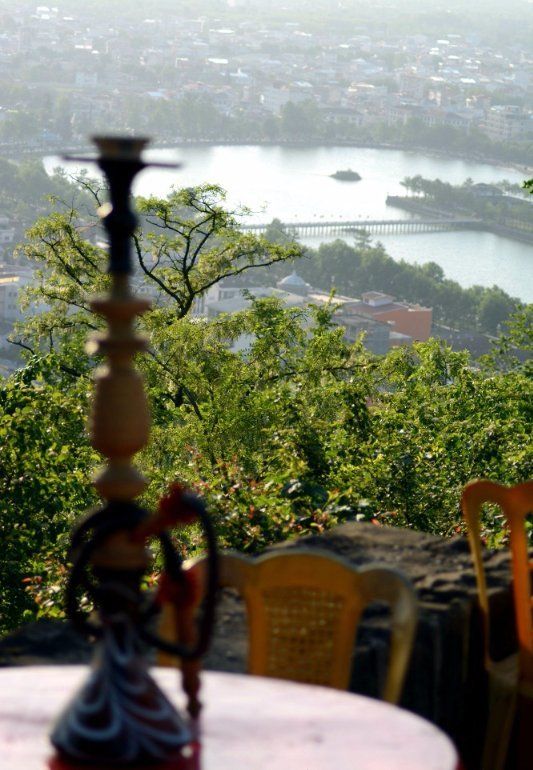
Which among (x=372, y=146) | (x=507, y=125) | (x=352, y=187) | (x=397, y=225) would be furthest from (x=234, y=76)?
(x=397, y=225)

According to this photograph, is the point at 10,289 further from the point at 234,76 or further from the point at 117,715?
the point at 234,76

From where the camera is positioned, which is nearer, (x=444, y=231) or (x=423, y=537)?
(x=423, y=537)

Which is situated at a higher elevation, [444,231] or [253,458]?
[253,458]

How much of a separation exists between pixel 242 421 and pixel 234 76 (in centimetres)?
8906

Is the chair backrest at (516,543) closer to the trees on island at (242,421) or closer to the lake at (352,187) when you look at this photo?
the trees on island at (242,421)

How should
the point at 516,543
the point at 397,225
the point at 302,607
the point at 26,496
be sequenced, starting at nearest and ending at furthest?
1. the point at 302,607
2. the point at 516,543
3. the point at 26,496
4. the point at 397,225

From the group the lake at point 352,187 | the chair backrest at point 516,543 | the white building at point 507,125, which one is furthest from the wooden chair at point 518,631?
the white building at point 507,125

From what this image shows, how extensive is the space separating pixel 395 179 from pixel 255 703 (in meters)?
70.2

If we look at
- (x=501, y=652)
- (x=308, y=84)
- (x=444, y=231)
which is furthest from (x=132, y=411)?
(x=308, y=84)

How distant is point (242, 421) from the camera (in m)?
6.52

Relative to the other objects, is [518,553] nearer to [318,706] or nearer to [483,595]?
[483,595]

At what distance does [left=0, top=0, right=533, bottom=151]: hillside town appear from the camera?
74.9 meters

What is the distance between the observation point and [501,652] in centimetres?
195

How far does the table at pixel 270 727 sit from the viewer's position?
1.10 meters
